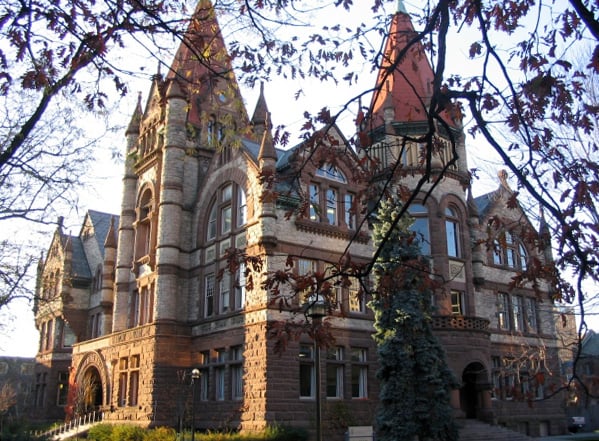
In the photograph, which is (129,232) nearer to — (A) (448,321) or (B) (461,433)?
(A) (448,321)

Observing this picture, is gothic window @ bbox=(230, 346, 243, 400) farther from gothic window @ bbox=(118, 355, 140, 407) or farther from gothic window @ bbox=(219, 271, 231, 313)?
gothic window @ bbox=(118, 355, 140, 407)

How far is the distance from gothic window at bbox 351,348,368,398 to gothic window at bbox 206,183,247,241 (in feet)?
27.3

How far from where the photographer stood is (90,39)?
29.1 feet

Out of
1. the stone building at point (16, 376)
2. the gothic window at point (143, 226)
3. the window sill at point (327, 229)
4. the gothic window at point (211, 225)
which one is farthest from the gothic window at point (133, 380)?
the stone building at point (16, 376)

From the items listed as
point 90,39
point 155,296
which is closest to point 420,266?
point 90,39

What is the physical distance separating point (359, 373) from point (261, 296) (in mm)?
6403

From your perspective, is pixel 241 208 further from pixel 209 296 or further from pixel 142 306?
pixel 142 306

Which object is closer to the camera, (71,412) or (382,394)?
(382,394)

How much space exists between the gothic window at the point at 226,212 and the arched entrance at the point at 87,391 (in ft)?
47.7

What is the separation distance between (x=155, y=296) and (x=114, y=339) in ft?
19.4

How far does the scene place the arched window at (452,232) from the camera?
3272 centimetres

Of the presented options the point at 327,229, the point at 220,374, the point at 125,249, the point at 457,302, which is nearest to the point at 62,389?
the point at 125,249

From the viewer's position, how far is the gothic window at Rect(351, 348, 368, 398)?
29562mm

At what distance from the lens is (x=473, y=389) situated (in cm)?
3086
